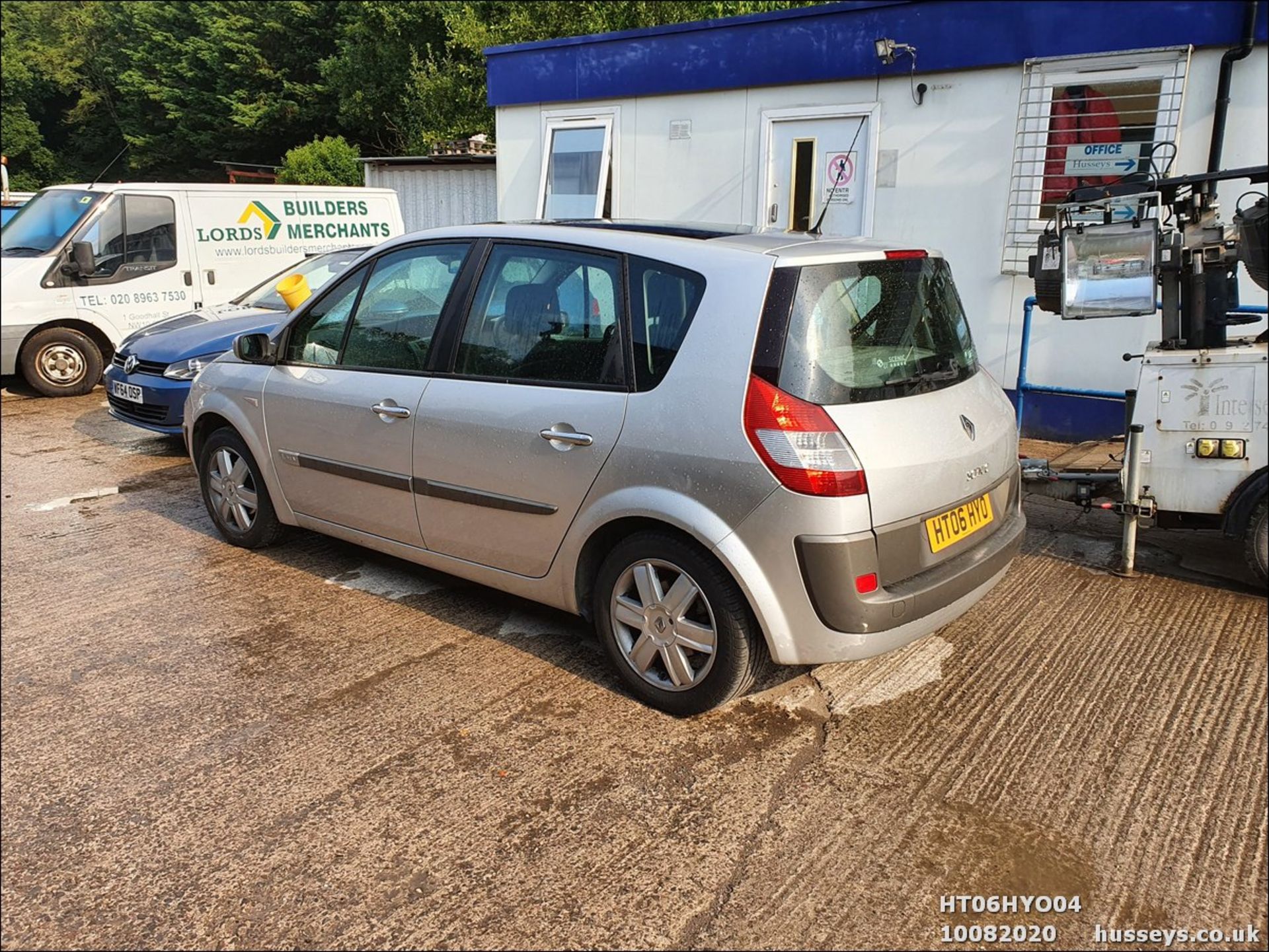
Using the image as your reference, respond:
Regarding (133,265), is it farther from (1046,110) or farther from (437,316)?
(1046,110)

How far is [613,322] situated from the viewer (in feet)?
11.5

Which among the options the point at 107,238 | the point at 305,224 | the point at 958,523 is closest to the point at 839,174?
the point at 305,224

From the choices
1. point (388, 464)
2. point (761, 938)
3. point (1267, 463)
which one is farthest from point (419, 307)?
point (1267, 463)

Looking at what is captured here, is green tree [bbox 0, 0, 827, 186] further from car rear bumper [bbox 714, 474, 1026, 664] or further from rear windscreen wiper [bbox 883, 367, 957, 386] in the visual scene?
car rear bumper [bbox 714, 474, 1026, 664]

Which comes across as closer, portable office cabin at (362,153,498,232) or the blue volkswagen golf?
the blue volkswagen golf

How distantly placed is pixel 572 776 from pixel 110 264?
8.92 m

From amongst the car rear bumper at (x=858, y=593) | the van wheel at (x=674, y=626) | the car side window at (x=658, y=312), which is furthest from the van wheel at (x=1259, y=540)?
the car side window at (x=658, y=312)

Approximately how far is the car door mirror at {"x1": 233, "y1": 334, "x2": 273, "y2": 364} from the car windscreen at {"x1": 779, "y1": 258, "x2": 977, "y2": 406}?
9.44 feet

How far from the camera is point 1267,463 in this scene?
174 inches

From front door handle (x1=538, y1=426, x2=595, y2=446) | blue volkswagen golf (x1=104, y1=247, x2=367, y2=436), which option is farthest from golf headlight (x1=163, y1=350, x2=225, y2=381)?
front door handle (x1=538, y1=426, x2=595, y2=446)

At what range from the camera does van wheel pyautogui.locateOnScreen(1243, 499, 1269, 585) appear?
177 inches

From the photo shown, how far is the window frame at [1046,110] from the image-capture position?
7.36m

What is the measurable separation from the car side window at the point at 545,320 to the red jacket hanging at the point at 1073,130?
5892 mm

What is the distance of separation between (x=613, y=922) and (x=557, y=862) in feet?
0.92
